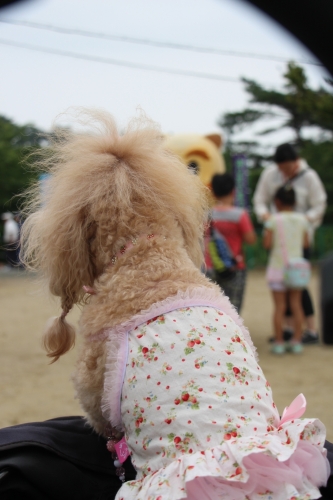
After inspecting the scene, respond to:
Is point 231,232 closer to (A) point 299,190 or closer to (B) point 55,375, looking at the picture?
(A) point 299,190

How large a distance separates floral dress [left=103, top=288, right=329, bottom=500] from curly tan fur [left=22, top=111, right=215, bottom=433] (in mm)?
96

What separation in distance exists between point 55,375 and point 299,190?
294 centimetres

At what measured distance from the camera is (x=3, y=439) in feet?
5.68

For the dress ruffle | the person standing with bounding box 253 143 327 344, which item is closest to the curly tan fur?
the dress ruffle

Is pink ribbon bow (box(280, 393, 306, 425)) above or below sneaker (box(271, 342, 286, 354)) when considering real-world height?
above

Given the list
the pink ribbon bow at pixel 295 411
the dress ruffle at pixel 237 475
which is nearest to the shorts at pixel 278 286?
the pink ribbon bow at pixel 295 411

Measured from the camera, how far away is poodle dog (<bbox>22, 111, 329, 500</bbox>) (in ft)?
4.67

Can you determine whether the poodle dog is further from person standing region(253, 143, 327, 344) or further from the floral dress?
person standing region(253, 143, 327, 344)

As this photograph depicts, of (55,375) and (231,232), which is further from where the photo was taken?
(231,232)

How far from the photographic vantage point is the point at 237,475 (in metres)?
1.37

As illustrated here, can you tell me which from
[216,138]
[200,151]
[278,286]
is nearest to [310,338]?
[278,286]

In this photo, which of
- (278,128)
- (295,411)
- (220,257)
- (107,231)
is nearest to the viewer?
(295,411)

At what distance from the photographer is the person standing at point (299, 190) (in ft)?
18.0

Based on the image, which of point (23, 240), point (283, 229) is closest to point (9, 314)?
point (283, 229)
